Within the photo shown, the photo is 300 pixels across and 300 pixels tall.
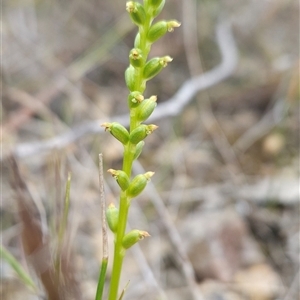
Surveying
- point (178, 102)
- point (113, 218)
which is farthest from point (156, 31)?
point (178, 102)

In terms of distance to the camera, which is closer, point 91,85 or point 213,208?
point 213,208

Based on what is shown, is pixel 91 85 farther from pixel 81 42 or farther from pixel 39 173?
pixel 39 173

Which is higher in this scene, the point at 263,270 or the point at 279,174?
the point at 279,174

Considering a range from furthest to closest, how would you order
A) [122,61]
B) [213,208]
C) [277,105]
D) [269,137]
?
[122,61]
[277,105]
[269,137]
[213,208]

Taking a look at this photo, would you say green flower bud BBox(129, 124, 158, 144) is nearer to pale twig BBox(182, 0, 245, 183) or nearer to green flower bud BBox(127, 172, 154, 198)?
green flower bud BBox(127, 172, 154, 198)

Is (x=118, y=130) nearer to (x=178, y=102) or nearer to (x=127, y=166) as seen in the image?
Result: (x=127, y=166)

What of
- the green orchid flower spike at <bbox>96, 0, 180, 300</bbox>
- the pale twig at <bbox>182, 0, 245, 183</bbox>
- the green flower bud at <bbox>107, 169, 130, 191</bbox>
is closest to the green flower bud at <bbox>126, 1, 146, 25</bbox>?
the green orchid flower spike at <bbox>96, 0, 180, 300</bbox>

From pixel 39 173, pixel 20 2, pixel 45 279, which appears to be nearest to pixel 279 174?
pixel 39 173
